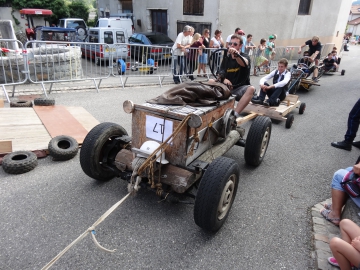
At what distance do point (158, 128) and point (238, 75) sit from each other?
267 centimetres

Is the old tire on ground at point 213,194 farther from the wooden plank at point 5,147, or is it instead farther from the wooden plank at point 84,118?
the wooden plank at point 84,118

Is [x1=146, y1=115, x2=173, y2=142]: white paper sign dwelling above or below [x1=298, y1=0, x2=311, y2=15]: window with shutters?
below

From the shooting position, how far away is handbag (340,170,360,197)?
2.77 metres

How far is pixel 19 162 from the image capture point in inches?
147

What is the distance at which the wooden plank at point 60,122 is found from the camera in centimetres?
468

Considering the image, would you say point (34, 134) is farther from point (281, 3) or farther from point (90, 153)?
point (281, 3)

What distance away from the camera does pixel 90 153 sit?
3.26m

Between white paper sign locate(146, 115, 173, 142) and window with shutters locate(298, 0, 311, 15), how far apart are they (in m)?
19.0

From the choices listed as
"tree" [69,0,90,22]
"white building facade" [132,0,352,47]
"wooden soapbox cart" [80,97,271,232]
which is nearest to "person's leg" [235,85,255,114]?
"wooden soapbox cart" [80,97,271,232]

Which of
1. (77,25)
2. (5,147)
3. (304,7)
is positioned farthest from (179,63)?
(304,7)

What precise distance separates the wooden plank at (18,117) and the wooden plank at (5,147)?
34.8 inches

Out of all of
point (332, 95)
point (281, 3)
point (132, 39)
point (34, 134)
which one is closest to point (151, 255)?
point (34, 134)

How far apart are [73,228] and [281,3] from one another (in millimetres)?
17632

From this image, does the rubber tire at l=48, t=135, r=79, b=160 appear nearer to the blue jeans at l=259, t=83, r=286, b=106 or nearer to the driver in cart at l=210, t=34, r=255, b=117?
the driver in cart at l=210, t=34, r=255, b=117
